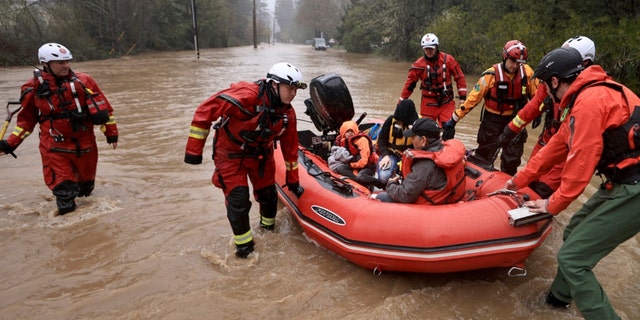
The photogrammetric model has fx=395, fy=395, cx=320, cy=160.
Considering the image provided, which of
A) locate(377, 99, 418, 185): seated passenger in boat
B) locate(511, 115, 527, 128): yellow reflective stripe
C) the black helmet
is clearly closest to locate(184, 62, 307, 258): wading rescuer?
locate(377, 99, 418, 185): seated passenger in boat

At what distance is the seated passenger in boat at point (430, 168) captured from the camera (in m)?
2.65

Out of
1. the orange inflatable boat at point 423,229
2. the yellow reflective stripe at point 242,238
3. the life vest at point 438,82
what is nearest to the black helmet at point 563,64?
the orange inflatable boat at point 423,229

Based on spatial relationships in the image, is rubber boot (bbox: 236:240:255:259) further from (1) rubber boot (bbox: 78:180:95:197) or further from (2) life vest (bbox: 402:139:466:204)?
(1) rubber boot (bbox: 78:180:95:197)

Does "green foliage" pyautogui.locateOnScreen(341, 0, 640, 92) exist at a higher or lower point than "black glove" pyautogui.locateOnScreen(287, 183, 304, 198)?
higher

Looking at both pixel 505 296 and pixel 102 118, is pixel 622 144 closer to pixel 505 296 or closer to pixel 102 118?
pixel 505 296

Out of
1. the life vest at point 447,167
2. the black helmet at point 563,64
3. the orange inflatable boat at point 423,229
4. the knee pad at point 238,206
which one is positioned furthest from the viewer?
the knee pad at point 238,206

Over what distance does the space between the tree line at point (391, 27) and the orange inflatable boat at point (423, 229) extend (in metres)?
5.30

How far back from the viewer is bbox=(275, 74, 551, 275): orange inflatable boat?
2461 millimetres

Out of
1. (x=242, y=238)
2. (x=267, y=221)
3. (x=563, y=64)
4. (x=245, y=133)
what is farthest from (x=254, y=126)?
(x=563, y=64)

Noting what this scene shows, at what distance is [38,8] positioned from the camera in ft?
54.7

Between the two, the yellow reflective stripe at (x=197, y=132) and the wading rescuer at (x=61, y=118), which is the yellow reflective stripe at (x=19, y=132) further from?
the yellow reflective stripe at (x=197, y=132)

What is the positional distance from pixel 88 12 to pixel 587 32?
2458cm

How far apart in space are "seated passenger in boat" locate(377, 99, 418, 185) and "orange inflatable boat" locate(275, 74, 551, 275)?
1.91 feet

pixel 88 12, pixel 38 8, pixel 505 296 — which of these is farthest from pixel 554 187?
pixel 88 12
